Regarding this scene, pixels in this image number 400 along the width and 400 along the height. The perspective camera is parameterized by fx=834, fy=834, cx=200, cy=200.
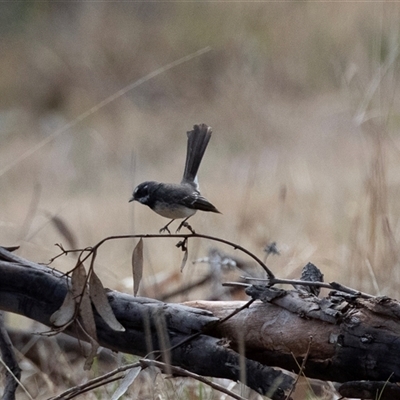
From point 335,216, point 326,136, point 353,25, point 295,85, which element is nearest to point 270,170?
point 326,136

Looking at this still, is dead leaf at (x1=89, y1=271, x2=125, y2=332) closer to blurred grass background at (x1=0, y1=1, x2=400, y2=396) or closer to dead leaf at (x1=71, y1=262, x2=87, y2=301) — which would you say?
dead leaf at (x1=71, y1=262, x2=87, y2=301)

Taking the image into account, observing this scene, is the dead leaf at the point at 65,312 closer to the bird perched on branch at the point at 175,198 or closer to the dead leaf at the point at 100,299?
the dead leaf at the point at 100,299

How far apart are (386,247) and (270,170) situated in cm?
293

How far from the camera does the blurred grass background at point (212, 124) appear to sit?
366cm

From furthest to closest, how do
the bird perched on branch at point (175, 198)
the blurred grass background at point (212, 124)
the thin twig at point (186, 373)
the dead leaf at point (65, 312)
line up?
1. the blurred grass background at point (212, 124)
2. the bird perched on branch at point (175, 198)
3. the dead leaf at point (65, 312)
4. the thin twig at point (186, 373)

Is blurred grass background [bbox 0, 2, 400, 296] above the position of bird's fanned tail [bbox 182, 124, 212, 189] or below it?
above

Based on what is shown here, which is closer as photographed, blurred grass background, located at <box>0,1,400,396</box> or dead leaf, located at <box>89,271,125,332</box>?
dead leaf, located at <box>89,271,125,332</box>

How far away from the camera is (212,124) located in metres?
7.14

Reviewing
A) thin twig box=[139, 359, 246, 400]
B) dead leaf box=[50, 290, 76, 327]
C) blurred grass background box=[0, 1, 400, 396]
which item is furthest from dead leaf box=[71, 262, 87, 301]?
blurred grass background box=[0, 1, 400, 396]

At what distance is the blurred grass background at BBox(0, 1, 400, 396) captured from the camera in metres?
3.66

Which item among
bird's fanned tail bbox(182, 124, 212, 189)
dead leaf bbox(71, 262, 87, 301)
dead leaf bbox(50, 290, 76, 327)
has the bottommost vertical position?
dead leaf bbox(50, 290, 76, 327)

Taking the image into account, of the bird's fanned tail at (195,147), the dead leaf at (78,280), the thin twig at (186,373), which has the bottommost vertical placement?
the thin twig at (186,373)

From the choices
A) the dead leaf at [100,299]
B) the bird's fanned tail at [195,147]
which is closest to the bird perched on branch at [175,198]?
the bird's fanned tail at [195,147]

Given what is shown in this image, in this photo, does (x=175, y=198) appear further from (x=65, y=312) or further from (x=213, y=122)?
(x=213, y=122)
